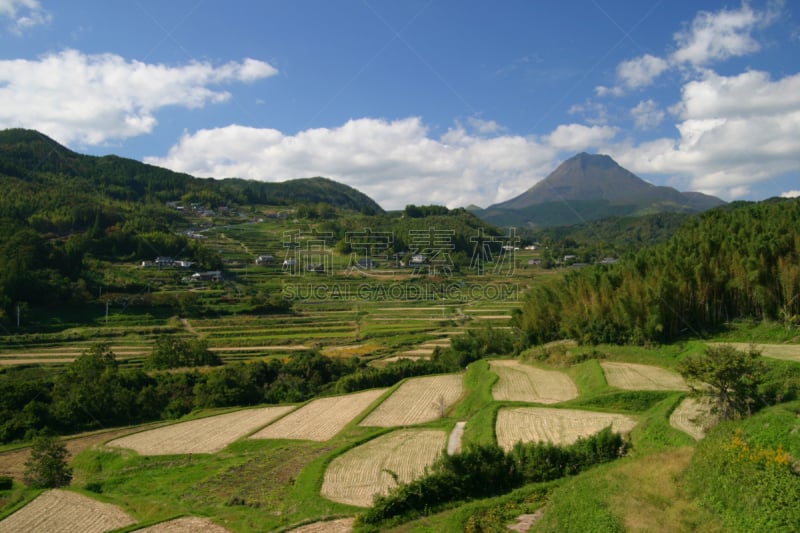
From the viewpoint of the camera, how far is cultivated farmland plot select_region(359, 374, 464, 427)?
22.1 metres

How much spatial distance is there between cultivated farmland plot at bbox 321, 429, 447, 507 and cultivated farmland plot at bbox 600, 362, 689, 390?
8594 mm

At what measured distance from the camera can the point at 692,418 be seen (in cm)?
1472

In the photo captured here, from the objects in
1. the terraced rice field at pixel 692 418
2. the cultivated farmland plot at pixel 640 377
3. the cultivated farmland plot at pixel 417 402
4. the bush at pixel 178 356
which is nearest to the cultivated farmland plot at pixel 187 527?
the cultivated farmland plot at pixel 417 402

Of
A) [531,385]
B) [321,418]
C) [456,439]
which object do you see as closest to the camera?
[456,439]

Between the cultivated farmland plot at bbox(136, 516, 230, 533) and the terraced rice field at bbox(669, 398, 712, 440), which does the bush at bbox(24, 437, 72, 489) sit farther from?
the terraced rice field at bbox(669, 398, 712, 440)

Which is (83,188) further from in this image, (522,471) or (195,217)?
(522,471)

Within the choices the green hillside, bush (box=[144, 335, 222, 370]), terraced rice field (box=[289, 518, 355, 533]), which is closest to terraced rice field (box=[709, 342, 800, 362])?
the green hillside

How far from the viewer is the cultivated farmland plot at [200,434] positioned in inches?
834

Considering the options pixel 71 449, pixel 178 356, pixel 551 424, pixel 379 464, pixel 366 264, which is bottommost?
pixel 71 449

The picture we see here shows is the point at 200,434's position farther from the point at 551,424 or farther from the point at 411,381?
the point at 551,424

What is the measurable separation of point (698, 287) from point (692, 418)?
15974 millimetres

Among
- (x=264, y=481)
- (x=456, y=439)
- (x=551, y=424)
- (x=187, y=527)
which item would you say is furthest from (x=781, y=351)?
(x=187, y=527)

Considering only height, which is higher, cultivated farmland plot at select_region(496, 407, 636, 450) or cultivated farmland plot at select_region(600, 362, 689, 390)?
cultivated farmland plot at select_region(600, 362, 689, 390)

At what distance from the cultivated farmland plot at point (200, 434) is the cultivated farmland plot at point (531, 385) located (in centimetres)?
1124
